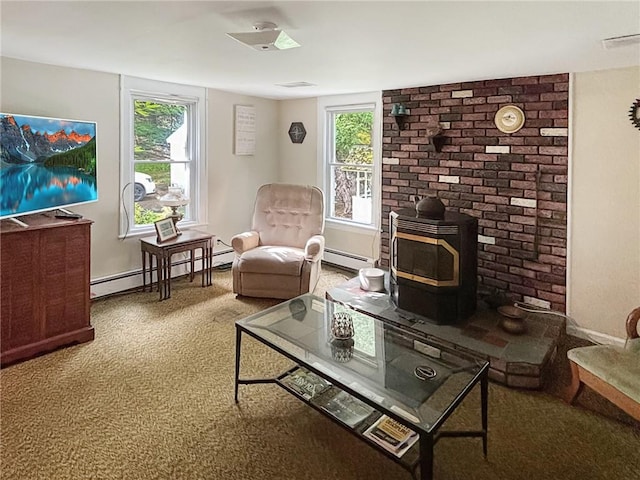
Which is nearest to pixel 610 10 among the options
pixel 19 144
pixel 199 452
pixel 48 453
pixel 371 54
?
pixel 371 54

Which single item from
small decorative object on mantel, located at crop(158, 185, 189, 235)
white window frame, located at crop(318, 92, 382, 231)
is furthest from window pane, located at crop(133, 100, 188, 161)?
white window frame, located at crop(318, 92, 382, 231)

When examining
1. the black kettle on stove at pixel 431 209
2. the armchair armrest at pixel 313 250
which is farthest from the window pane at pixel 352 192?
the black kettle on stove at pixel 431 209

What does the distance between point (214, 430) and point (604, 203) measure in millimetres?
3135

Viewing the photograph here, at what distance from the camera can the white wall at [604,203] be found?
3043mm

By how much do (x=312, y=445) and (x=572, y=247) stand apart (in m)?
2.60

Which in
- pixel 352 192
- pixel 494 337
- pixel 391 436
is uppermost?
pixel 352 192

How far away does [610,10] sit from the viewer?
6.18 feet

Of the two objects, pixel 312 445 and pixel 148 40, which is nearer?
pixel 312 445

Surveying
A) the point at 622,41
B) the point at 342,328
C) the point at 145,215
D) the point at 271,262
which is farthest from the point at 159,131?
the point at 622,41

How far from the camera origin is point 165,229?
165 inches

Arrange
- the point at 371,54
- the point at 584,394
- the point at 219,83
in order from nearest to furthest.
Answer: the point at 584,394
the point at 371,54
the point at 219,83

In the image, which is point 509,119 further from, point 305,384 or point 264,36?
point 305,384

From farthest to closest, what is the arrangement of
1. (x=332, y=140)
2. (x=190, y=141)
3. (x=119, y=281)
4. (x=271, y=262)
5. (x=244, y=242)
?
(x=332, y=140) < (x=190, y=141) < (x=244, y=242) < (x=119, y=281) < (x=271, y=262)

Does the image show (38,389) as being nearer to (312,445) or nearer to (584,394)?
(312,445)
